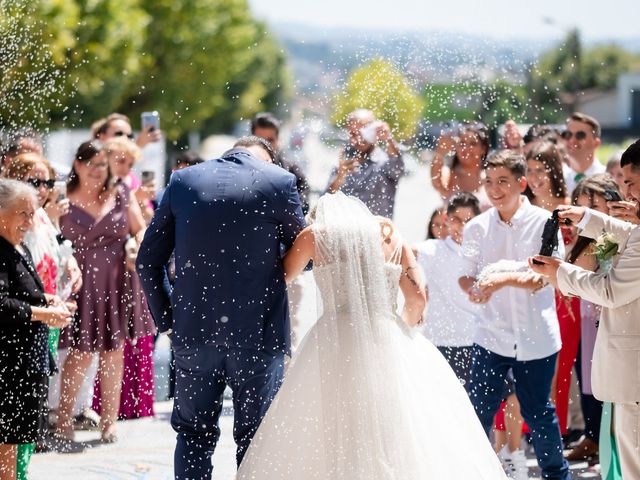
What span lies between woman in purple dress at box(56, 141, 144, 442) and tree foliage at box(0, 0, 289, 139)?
10.2 ft

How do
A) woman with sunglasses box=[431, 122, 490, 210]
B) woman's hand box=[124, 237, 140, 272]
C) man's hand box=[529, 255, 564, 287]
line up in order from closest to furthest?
man's hand box=[529, 255, 564, 287] < woman's hand box=[124, 237, 140, 272] < woman with sunglasses box=[431, 122, 490, 210]

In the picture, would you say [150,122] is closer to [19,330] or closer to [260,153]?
[19,330]

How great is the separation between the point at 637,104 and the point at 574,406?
146339 mm

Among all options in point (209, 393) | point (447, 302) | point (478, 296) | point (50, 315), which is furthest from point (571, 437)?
point (50, 315)

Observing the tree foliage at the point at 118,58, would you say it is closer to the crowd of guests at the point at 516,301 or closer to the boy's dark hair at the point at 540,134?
the boy's dark hair at the point at 540,134

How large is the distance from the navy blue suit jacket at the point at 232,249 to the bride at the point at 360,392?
18 centimetres

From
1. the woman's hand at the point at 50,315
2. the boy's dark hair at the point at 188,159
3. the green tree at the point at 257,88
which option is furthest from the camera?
the green tree at the point at 257,88

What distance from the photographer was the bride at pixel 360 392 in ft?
16.9

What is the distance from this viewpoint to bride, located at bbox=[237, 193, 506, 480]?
516cm

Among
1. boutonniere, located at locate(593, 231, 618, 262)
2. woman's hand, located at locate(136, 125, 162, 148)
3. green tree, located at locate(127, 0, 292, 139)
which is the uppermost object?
boutonniere, located at locate(593, 231, 618, 262)

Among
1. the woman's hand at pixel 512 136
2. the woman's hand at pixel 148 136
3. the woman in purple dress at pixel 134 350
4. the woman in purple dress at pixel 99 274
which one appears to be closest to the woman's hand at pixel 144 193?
the woman in purple dress at pixel 134 350

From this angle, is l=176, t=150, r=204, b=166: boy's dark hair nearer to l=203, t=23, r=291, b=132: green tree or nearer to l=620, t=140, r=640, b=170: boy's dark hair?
l=620, t=140, r=640, b=170: boy's dark hair

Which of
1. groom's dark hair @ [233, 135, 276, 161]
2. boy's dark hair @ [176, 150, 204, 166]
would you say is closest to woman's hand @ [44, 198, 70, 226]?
boy's dark hair @ [176, 150, 204, 166]

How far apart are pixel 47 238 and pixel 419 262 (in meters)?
2.44
